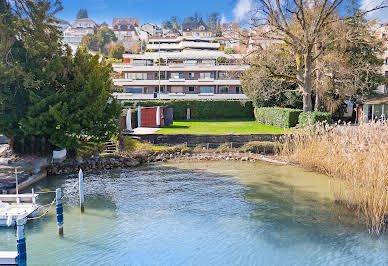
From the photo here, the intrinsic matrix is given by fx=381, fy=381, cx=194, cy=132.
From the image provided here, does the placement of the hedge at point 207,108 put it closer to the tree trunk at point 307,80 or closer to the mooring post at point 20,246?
the tree trunk at point 307,80

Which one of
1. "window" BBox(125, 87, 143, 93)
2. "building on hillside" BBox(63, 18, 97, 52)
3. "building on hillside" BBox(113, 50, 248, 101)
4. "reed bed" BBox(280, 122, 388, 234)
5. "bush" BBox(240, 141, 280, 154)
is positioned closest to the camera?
"reed bed" BBox(280, 122, 388, 234)

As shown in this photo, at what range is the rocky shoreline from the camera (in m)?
18.5

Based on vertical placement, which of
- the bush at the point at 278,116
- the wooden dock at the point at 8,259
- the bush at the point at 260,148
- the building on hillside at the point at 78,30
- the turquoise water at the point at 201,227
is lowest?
the turquoise water at the point at 201,227

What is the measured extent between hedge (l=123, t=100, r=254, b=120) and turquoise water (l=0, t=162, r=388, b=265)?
926 inches

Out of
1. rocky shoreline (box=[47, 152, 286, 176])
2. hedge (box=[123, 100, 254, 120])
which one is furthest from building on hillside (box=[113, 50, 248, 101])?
rocky shoreline (box=[47, 152, 286, 176])

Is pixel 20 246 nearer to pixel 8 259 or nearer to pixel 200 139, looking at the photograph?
pixel 8 259

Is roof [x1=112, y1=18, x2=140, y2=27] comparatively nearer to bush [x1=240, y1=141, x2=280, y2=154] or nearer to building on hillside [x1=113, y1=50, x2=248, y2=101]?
building on hillside [x1=113, y1=50, x2=248, y2=101]

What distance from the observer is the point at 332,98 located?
31984 millimetres

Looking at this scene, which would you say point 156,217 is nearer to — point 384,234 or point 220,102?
point 384,234

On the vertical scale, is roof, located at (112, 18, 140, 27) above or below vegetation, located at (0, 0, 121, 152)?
above

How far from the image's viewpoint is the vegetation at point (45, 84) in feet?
54.7

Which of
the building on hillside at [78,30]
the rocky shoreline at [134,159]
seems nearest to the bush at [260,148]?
the rocky shoreline at [134,159]

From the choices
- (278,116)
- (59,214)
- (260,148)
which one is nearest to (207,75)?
(278,116)

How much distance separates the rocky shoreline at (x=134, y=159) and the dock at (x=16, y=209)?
6127 millimetres
